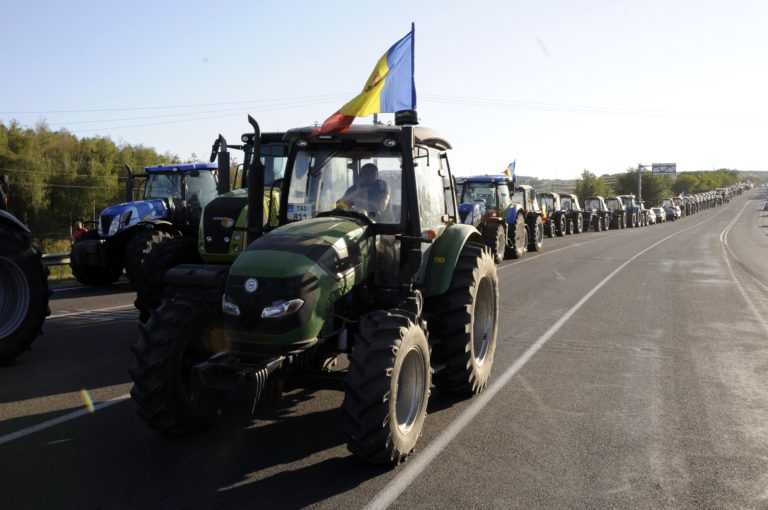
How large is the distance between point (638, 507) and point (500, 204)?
18.1m

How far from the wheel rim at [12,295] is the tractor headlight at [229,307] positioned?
12.7 ft

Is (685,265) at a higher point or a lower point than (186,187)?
lower

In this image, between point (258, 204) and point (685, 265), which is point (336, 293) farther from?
point (685, 265)

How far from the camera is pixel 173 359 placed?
15.3ft

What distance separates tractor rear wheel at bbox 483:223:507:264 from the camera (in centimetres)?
1900

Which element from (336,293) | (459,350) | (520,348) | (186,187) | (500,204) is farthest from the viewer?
(500,204)

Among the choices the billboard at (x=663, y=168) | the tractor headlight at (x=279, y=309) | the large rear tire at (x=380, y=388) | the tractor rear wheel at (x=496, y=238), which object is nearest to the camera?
the large rear tire at (x=380, y=388)

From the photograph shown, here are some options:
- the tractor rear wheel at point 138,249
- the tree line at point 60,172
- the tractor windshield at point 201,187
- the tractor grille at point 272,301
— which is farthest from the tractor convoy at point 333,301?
the tree line at point 60,172

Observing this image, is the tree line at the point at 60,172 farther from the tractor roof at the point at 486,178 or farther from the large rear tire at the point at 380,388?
the large rear tire at the point at 380,388

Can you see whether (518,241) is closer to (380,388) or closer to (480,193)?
(480,193)

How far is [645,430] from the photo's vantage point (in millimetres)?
5254

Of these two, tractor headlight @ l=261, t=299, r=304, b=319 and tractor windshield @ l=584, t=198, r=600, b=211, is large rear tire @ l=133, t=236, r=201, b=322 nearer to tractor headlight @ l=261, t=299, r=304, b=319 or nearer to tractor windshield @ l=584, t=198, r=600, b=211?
tractor headlight @ l=261, t=299, r=304, b=319

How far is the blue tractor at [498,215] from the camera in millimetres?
19172

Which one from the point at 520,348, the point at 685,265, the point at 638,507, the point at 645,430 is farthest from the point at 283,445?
the point at 685,265
